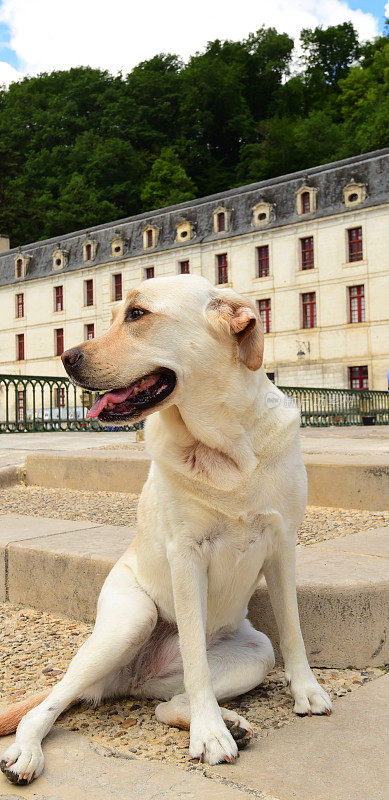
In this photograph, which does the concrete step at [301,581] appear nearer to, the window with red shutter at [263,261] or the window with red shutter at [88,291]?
the window with red shutter at [263,261]

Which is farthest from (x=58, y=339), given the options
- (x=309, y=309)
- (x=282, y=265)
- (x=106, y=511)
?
(x=106, y=511)

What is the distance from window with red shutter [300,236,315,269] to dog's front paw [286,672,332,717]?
38176 mm

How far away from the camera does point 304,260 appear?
39375 millimetres

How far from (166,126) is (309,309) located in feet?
110

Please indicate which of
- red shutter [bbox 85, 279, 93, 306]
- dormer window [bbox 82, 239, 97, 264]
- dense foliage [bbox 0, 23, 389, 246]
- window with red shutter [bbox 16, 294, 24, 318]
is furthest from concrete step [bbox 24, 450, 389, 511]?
dense foliage [bbox 0, 23, 389, 246]

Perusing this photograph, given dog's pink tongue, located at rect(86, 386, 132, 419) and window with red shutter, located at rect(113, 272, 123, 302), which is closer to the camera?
dog's pink tongue, located at rect(86, 386, 132, 419)

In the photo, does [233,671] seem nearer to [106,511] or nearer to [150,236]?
[106,511]

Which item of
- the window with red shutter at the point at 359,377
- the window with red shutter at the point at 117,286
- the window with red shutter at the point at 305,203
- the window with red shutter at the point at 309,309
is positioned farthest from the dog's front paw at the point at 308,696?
the window with red shutter at the point at 117,286

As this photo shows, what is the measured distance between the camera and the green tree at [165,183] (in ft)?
187

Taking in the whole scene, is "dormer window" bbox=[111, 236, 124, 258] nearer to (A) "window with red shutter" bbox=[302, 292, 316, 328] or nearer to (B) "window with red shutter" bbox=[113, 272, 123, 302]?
(B) "window with red shutter" bbox=[113, 272, 123, 302]

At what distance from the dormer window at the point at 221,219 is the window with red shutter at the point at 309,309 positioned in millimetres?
7092

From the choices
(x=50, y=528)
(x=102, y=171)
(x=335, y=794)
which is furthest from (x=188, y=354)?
(x=102, y=171)

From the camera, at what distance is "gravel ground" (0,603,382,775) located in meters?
2.08

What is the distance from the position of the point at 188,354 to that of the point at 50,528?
7.61ft
